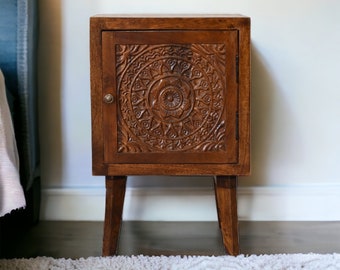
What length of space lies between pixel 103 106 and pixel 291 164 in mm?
729

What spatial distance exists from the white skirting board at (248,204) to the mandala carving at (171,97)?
1.36ft

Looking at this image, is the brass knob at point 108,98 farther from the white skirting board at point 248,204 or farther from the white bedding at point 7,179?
the white skirting board at point 248,204

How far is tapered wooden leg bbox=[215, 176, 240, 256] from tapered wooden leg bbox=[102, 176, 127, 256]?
10.6 inches

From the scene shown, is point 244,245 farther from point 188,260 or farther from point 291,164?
point 291,164

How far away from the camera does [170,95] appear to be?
1.28 m

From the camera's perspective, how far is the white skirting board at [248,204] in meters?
1.68

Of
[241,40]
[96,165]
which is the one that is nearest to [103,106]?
[96,165]

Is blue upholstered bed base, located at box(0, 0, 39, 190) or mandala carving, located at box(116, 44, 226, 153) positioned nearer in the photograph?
mandala carving, located at box(116, 44, 226, 153)

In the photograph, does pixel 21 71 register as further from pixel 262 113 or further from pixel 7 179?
pixel 262 113

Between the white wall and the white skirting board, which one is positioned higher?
the white wall

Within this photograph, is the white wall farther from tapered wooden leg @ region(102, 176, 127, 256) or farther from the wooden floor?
tapered wooden leg @ region(102, 176, 127, 256)

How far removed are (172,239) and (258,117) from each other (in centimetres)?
50

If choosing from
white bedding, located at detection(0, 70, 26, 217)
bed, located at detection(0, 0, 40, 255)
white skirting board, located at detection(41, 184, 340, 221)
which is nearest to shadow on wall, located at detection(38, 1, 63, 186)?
bed, located at detection(0, 0, 40, 255)

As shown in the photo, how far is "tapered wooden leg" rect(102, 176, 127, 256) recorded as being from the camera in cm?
135
